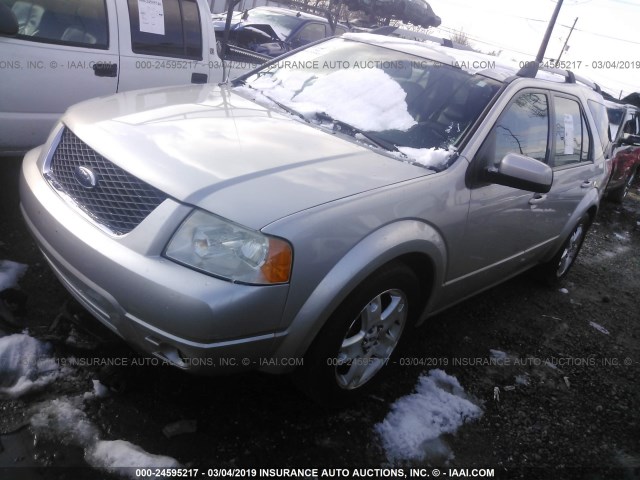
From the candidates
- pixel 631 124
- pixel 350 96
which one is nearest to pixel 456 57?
pixel 350 96

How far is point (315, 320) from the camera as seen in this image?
6.57 ft

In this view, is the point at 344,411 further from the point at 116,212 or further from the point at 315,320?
the point at 116,212

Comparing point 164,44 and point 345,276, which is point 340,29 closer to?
point 164,44

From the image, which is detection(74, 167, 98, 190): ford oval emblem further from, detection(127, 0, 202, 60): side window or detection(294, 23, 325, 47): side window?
detection(294, 23, 325, 47): side window

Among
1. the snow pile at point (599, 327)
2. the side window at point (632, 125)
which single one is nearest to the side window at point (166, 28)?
the snow pile at point (599, 327)

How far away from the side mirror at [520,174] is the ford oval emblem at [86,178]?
73.7 inches

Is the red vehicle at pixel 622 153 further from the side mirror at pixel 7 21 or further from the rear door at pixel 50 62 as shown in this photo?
the side mirror at pixel 7 21

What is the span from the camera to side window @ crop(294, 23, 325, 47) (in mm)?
8723

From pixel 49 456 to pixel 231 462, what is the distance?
70 cm

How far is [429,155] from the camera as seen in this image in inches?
101

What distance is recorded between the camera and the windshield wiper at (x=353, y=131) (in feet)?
8.72

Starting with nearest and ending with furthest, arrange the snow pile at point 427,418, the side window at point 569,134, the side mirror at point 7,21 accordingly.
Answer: the snow pile at point 427,418 < the side mirror at point 7,21 < the side window at point 569,134

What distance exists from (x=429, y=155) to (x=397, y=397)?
50.5 inches

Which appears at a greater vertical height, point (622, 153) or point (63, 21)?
point (63, 21)
